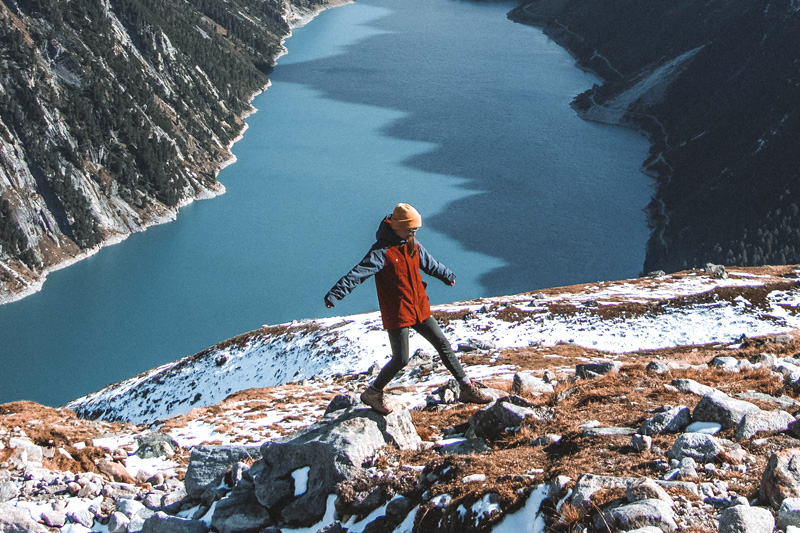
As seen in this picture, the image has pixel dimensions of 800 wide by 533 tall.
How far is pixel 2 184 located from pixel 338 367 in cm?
7973

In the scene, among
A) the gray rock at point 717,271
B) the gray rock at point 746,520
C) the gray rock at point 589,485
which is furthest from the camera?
the gray rock at point 717,271

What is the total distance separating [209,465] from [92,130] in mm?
110475

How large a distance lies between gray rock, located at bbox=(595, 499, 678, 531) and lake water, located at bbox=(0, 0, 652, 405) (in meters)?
64.0

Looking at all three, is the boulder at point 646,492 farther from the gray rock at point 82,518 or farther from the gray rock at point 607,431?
the gray rock at point 82,518

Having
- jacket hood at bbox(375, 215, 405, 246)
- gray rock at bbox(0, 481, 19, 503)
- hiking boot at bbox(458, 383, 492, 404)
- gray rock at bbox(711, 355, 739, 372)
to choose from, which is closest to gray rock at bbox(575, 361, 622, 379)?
gray rock at bbox(711, 355, 739, 372)

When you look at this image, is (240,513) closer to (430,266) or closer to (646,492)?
(430,266)

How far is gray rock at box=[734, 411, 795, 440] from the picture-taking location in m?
9.59

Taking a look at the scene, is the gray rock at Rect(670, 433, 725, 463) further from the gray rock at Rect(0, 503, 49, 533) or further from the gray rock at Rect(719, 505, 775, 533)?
the gray rock at Rect(0, 503, 49, 533)

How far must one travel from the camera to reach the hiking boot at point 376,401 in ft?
39.0

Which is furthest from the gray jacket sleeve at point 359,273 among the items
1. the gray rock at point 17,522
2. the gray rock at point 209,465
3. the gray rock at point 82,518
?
the gray rock at point 17,522

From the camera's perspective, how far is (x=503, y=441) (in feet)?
37.1

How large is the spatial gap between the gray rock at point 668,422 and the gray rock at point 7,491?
1102 cm

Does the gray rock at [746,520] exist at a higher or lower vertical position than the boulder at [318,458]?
higher

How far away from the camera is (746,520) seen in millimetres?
6703
